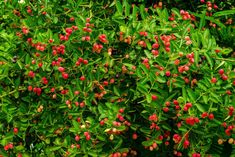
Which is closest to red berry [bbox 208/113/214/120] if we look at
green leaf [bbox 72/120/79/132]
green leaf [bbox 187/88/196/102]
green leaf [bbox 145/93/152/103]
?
green leaf [bbox 187/88/196/102]

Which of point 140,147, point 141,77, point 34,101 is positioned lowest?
point 140,147

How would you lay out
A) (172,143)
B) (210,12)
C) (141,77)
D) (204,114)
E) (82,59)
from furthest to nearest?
(210,12) < (172,143) < (82,59) < (141,77) < (204,114)

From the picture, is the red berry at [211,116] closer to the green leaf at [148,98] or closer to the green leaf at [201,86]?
the green leaf at [201,86]

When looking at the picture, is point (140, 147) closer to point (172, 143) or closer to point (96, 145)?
point (172, 143)

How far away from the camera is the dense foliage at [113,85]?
155 inches

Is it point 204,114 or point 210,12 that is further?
point 210,12

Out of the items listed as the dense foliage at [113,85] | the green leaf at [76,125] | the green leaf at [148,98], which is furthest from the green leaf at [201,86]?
the green leaf at [76,125]

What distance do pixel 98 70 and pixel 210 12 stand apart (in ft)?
6.19

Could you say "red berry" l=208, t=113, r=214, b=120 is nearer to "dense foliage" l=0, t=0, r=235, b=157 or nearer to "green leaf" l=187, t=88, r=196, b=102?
"dense foliage" l=0, t=0, r=235, b=157

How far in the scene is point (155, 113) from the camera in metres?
3.97

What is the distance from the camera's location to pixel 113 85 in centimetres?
439

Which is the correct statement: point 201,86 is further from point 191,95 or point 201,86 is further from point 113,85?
point 113,85

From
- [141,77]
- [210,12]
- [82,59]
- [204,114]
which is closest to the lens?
[204,114]

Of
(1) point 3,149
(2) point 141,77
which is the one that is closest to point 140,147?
(2) point 141,77
